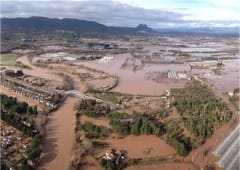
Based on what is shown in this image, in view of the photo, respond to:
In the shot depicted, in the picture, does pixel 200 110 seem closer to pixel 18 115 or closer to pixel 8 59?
pixel 18 115

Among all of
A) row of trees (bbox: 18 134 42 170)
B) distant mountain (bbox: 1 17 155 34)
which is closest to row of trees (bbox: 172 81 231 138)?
row of trees (bbox: 18 134 42 170)

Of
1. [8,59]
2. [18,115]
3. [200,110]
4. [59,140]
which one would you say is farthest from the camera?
[8,59]

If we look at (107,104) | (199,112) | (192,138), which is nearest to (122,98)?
(107,104)

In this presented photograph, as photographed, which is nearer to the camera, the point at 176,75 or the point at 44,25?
the point at 176,75

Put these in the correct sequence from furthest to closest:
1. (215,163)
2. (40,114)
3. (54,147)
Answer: (40,114)
(54,147)
(215,163)

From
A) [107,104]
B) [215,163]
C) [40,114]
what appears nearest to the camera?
[215,163]

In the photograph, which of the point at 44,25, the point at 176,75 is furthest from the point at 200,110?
the point at 44,25

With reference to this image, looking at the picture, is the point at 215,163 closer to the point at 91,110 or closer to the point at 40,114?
the point at 91,110

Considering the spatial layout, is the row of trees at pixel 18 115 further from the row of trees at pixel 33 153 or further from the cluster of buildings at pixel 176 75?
the cluster of buildings at pixel 176 75
